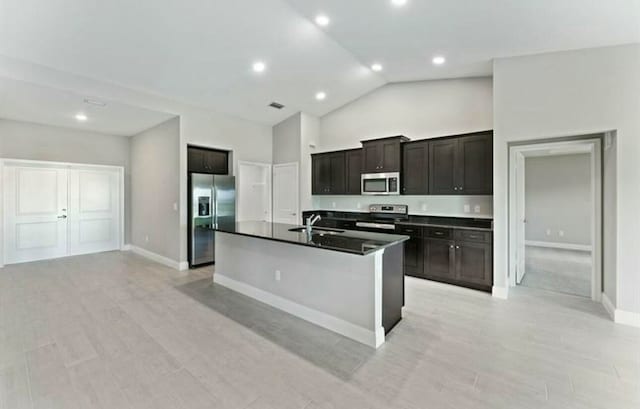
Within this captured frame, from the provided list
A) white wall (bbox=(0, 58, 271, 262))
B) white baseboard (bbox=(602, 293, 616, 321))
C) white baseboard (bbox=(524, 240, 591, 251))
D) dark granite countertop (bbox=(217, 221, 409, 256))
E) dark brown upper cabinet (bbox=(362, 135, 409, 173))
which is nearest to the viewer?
dark granite countertop (bbox=(217, 221, 409, 256))

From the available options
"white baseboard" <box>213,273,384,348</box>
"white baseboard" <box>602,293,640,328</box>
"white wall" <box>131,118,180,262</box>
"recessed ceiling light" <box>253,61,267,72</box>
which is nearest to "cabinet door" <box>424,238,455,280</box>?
"white baseboard" <box>602,293,640,328</box>

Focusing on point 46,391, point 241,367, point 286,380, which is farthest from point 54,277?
point 286,380

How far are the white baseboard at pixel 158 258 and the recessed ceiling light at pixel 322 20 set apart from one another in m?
4.45

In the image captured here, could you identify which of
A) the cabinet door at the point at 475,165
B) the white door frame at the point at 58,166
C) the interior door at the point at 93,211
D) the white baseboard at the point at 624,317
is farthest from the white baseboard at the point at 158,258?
the white baseboard at the point at 624,317

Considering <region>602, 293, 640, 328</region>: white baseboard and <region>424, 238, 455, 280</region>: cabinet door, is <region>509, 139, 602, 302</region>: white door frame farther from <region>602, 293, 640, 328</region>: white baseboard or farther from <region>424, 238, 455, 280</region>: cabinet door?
<region>424, 238, 455, 280</region>: cabinet door

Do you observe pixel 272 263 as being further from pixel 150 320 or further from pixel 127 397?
pixel 127 397

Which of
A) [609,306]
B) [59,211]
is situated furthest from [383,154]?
[59,211]

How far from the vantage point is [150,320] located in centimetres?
308

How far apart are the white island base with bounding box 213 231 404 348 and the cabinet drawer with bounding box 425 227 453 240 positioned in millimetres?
1517

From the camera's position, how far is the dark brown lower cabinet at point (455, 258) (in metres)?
3.99

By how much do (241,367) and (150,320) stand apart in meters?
1.47

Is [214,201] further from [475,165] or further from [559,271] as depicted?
[559,271]

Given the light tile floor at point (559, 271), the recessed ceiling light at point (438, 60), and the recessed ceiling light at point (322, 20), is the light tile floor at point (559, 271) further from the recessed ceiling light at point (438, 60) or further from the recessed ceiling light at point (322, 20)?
the recessed ceiling light at point (322, 20)

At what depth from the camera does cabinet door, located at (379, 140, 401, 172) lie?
Answer: 512 cm
